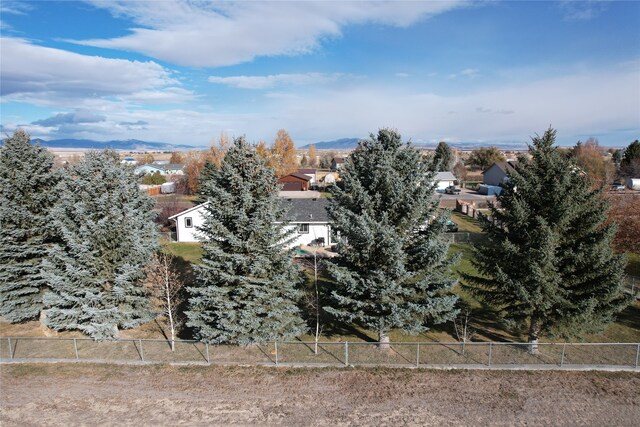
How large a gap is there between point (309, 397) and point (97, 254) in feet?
37.9

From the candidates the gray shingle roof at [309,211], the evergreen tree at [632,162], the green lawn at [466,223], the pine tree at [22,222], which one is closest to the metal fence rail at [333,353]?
the pine tree at [22,222]

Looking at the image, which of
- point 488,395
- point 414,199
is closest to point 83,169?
point 414,199

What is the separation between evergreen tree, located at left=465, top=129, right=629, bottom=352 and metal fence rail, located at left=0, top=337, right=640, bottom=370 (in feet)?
4.55

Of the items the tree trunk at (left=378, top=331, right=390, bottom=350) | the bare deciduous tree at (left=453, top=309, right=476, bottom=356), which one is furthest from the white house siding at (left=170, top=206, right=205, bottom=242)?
the bare deciduous tree at (left=453, top=309, right=476, bottom=356)

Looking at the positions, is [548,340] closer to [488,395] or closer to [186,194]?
[488,395]

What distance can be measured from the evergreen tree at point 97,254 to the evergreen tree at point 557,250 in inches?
648

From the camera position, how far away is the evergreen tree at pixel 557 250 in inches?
612

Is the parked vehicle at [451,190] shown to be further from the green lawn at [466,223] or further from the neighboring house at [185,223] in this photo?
the neighboring house at [185,223]

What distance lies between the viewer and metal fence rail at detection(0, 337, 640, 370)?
16562 millimetres

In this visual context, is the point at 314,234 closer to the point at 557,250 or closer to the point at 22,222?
the point at 22,222

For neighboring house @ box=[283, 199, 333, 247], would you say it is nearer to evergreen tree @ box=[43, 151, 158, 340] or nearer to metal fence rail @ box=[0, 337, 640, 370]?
metal fence rail @ box=[0, 337, 640, 370]

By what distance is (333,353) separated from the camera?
57.4ft

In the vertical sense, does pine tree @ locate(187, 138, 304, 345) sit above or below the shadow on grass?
above

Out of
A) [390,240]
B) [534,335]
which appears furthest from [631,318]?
[390,240]
